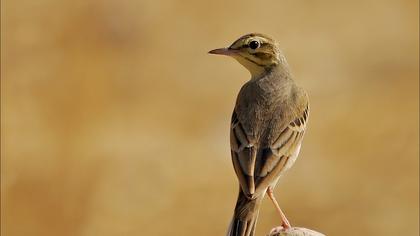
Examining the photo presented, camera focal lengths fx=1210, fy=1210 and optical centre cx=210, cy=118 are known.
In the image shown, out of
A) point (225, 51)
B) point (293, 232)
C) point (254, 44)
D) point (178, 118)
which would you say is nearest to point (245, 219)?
point (293, 232)

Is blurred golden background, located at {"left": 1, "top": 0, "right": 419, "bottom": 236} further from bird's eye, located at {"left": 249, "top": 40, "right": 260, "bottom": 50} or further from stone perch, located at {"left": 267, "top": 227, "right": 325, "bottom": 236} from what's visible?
stone perch, located at {"left": 267, "top": 227, "right": 325, "bottom": 236}

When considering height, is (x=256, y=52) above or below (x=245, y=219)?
above

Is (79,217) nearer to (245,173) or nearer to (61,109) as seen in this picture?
(61,109)

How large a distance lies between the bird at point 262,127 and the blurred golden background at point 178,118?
5229 millimetres

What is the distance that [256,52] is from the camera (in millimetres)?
8328

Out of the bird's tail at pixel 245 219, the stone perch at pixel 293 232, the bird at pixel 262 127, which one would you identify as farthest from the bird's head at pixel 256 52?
the stone perch at pixel 293 232

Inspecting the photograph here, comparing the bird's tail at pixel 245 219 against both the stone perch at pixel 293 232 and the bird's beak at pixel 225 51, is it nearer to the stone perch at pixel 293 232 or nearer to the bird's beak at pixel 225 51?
the stone perch at pixel 293 232

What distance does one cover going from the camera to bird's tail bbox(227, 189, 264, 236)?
7020 mm

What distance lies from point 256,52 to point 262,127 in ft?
2.69

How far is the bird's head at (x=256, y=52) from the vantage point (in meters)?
8.20

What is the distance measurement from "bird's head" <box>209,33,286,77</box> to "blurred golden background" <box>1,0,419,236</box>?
5.12 m

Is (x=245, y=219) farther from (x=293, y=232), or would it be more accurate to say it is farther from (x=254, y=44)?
(x=254, y=44)

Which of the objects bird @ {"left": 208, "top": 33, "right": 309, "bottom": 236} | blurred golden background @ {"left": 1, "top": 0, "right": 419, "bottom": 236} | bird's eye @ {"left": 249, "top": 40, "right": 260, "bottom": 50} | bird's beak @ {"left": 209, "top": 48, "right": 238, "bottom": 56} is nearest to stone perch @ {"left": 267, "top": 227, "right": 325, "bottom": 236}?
bird @ {"left": 208, "top": 33, "right": 309, "bottom": 236}

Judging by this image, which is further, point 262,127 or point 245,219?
point 262,127
